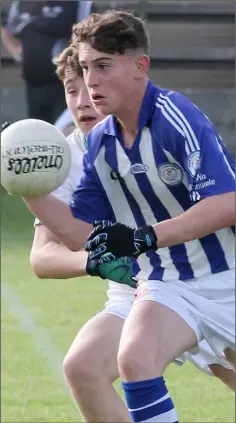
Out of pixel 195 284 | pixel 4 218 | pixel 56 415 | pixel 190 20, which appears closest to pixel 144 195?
pixel 195 284

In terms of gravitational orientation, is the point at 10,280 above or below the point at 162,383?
below

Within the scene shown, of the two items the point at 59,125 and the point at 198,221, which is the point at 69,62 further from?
the point at 59,125

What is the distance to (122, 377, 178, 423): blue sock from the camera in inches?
146

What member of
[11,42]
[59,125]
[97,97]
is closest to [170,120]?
[97,97]

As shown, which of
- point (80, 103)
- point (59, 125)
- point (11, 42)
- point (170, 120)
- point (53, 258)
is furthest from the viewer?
point (11, 42)

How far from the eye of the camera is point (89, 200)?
4293mm

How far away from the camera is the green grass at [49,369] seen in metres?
5.30

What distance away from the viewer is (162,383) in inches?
148

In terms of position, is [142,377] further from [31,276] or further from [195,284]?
[31,276]

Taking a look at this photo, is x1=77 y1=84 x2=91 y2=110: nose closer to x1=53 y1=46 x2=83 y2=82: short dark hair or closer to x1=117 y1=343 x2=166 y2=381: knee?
x1=53 y1=46 x2=83 y2=82: short dark hair

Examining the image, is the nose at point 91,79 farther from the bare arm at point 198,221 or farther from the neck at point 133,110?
the bare arm at point 198,221

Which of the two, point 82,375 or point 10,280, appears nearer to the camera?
point 82,375

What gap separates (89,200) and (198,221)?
2.14 feet

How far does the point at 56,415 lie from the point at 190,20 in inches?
353
